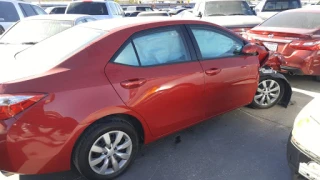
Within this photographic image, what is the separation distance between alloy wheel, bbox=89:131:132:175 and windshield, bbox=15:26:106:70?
2.73 feet

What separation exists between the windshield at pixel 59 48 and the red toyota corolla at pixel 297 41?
3.58 meters

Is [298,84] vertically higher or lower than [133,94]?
lower

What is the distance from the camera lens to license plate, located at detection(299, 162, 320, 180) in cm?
209

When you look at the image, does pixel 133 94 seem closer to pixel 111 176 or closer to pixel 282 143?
pixel 111 176

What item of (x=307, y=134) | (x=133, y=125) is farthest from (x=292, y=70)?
(x=133, y=125)

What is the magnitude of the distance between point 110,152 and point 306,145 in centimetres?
172

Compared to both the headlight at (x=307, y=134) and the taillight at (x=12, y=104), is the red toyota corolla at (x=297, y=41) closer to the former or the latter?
the headlight at (x=307, y=134)

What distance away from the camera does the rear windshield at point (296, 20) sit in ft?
18.1

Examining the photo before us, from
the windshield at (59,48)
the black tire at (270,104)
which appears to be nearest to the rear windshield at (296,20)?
the black tire at (270,104)

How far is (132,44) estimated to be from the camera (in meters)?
2.69

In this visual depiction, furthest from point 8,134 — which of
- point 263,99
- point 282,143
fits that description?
point 263,99

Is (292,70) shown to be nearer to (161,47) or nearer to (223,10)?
(161,47)

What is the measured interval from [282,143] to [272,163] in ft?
1.69

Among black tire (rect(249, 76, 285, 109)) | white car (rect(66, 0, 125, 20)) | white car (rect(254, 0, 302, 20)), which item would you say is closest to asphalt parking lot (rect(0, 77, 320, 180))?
black tire (rect(249, 76, 285, 109))
